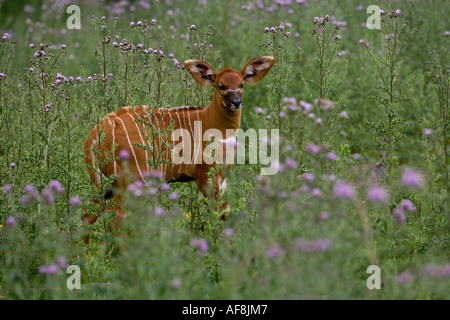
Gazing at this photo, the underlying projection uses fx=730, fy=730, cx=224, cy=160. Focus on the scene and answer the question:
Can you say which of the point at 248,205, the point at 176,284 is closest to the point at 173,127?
the point at 248,205

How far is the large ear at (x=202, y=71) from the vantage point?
660 centimetres

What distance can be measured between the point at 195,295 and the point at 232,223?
3.93ft

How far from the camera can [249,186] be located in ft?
20.7

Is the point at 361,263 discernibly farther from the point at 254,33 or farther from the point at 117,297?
the point at 254,33

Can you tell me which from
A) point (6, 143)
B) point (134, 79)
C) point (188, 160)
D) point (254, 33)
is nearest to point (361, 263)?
point (188, 160)

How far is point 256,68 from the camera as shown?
681 cm

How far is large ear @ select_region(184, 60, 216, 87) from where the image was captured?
21.7 ft

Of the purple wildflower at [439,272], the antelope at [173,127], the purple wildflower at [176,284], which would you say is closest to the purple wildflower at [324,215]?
the purple wildflower at [439,272]

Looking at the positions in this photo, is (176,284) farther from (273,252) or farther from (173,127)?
(173,127)

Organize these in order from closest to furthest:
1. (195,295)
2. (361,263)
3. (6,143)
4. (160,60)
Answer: (195,295), (361,263), (160,60), (6,143)

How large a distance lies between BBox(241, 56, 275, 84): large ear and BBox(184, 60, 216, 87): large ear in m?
0.32

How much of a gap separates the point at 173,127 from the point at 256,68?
1133 millimetres

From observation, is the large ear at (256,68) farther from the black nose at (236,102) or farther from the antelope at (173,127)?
the black nose at (236,102)

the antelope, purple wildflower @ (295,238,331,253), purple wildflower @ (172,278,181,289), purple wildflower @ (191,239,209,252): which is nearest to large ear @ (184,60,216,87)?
the antelope
